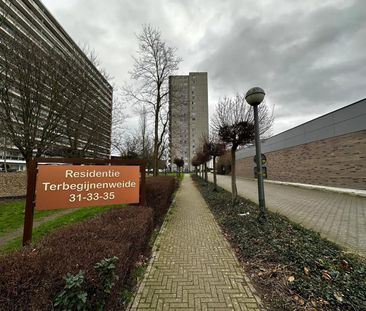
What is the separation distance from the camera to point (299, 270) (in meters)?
2.95

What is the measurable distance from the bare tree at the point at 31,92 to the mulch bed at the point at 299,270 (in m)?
11.0

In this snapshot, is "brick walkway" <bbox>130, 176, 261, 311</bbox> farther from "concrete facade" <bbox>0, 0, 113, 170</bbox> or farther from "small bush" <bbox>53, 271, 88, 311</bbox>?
"concrete facade" <bbox>0, 0, 113, 170</bbox>

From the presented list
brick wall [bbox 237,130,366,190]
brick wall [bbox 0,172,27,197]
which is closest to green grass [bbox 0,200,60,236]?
brick wall [bbox 0,172,27,197]

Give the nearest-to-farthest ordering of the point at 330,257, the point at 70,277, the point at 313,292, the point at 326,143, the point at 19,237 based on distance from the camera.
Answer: the point at 70,277, the point at 313,292, the point at 330,257, the point at 19,237, the point at 326,143

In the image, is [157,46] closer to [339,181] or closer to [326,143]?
[326,143]

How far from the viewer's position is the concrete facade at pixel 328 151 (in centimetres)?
1174

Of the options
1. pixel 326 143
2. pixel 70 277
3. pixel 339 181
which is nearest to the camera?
pixel 70 277

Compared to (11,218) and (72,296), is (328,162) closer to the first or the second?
(72,296)

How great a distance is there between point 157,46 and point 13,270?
627 inches

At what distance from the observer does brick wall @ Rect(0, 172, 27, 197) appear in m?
11.3

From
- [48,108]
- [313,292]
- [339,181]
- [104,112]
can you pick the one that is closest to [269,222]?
[313,292]

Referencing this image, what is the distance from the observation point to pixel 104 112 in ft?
48.2

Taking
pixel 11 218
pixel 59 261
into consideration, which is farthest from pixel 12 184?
pixel 59 261

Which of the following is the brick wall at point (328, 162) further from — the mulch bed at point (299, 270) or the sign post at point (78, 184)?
the sign post at point (78, 184)
